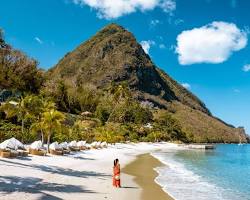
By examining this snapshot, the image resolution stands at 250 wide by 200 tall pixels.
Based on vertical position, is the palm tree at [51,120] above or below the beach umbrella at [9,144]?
above

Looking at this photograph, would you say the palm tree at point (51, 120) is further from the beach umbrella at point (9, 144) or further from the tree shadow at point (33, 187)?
the tree shadow at point (33, 187)

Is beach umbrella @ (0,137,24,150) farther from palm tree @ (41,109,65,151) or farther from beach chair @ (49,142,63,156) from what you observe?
palm tree @ (41,109,65,151)

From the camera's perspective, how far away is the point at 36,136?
168 feet

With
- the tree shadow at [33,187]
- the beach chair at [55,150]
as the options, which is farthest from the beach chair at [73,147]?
the tree shadow at [33,187]

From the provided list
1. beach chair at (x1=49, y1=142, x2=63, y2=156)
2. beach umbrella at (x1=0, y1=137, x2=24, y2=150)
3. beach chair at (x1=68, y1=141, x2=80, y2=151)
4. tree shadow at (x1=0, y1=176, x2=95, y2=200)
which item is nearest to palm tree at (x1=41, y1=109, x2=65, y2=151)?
beach chair at (x1=49, y1=142, x2=63, y2=156)

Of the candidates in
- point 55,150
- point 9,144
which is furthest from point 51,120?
point 9,144

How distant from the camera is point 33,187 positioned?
17.3 meters

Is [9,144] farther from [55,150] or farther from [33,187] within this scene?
[33,187]

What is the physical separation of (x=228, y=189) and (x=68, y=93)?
10009 cm

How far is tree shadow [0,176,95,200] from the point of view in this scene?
15845 mm

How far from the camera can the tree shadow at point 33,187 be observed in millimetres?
15845

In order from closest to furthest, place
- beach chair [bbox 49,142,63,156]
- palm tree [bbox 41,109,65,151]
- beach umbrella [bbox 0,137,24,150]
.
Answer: beach umbrella [bbox 0,137,24,150] < beach chair [bbox 49,142,63,156] < palm tree [bbox 41,109,65,151]

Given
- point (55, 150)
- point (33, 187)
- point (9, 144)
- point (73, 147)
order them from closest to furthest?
point (33, 187) → point (9, 144) → point (55, 150) → point (73, 147)

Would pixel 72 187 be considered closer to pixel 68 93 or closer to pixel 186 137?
pixel 68 93
